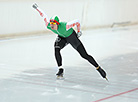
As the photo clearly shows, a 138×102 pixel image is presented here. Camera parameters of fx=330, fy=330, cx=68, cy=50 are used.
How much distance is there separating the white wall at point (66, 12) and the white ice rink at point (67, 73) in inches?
32.1

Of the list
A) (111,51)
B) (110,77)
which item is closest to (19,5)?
(111,51)

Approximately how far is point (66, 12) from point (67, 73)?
6.43 m

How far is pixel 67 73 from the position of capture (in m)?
6.48

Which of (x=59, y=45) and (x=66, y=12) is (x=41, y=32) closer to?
(x=66, y=12)

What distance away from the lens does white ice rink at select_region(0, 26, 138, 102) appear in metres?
5.02

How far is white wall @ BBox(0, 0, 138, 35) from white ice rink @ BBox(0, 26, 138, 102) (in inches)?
32.1

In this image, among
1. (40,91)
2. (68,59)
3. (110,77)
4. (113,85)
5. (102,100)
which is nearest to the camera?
(102,100)

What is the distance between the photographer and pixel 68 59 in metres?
7.96

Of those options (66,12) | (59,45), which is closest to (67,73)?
(59,45)

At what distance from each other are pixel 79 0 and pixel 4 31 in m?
3.70

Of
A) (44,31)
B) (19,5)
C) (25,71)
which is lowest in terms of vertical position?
(25,71)

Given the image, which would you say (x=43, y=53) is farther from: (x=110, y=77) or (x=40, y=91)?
(x=40, y=91)

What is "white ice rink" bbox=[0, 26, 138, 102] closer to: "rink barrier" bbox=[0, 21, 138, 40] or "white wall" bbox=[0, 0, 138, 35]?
"rink barrier" bbox=[0, 21, 138, 40]

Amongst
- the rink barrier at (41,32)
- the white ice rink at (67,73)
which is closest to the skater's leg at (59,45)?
the white ice rink at (67,73)
